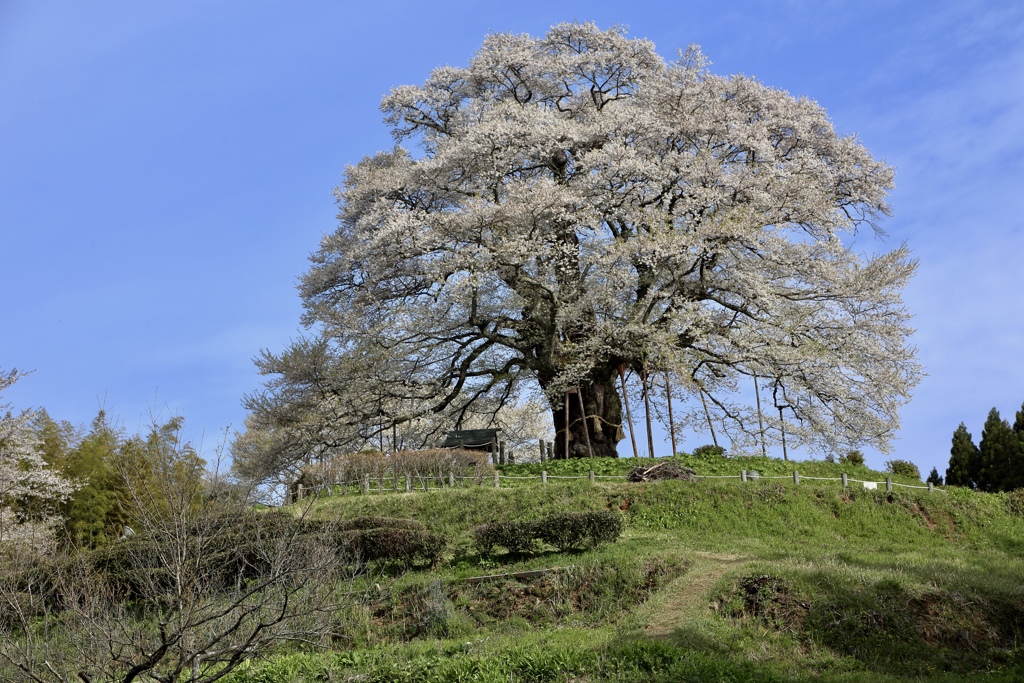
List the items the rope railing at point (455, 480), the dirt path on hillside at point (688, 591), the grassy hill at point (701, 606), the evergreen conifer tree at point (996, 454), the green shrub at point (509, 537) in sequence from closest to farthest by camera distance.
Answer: the grassy hill at point (701, 606)
the dirt path on hillside at point (688, 591)
the green shrub at point (509, 537)
the rope railing at point (455, 480)
the evergreen conifer tree at point (996, 454)

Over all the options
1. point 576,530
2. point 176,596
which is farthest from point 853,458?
point 176,596

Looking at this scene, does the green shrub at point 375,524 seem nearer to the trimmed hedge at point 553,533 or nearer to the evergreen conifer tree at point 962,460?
the trimmed hedge at point 553,533

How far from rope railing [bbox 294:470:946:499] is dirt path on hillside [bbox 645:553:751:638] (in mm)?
6665

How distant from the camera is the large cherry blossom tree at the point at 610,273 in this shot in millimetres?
26719

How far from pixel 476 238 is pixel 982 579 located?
16339mm

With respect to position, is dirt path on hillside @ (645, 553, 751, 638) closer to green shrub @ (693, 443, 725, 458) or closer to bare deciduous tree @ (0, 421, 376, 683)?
bare deciduous tree @ (0, 421, 376, 683)

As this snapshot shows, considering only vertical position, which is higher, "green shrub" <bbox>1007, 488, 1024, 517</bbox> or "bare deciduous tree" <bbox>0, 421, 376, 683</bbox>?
"green shrub" <bbox>1007, 488, 1024, 517</bbox>

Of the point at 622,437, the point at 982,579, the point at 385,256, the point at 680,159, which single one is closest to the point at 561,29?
the point at 680,159

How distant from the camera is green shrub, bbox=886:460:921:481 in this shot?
90.8 ft

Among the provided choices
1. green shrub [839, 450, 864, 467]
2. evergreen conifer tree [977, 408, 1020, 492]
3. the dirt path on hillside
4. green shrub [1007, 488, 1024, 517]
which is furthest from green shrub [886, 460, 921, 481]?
the dirt path on hillside

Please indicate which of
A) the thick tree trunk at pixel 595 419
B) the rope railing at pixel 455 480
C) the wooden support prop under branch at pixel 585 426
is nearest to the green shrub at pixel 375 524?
the rope railing at pixel 455 480

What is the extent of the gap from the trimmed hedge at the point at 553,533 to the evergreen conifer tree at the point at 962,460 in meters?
22.7

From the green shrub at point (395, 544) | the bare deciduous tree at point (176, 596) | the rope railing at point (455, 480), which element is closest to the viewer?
the bare deciduous tree at point (176, 596)

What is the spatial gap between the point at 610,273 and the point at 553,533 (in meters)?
11.4
